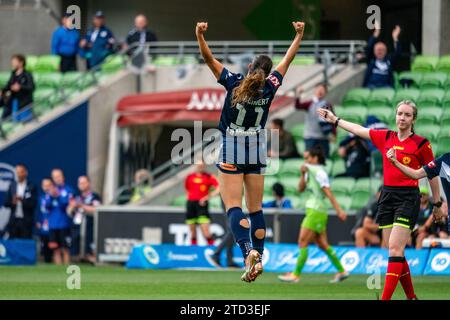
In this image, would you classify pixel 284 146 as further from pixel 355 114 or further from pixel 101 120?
pixel 101 120

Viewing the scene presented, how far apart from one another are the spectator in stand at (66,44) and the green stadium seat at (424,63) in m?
7.85

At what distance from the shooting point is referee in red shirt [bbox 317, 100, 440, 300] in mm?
13320

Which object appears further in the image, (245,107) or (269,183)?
(269,183)

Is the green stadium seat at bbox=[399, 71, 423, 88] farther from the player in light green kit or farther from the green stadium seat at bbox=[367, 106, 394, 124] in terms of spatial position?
the player in light green kit

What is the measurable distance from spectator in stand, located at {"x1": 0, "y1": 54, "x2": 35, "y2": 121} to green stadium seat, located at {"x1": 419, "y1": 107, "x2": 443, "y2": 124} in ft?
28.2

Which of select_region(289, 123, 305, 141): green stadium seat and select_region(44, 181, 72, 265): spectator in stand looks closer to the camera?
select_region(44, 181, 72, 265): spectator in stand

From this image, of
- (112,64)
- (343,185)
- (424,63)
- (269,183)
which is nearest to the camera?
(343,185)

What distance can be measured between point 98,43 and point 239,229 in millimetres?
16594

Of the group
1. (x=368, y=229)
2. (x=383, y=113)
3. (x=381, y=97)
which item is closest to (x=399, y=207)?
(x=368, y=229)

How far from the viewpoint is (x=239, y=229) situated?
13.5 meters

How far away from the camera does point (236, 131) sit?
44.6ft

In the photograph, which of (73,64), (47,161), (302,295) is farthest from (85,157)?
(302,295)

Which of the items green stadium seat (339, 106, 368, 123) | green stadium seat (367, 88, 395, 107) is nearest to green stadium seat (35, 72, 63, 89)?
green stadium seat (339, 106, 368, 123)
